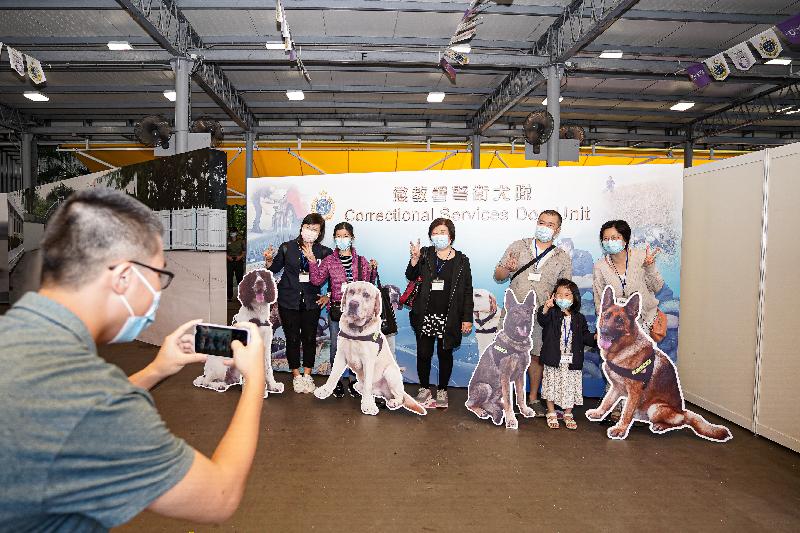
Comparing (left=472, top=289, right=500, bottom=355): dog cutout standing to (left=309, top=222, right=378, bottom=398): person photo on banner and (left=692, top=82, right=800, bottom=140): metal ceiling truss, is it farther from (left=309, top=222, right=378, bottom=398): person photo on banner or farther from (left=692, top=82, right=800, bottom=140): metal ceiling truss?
(left=692, top=82, right=800, bottom=140): metal ceiling truss

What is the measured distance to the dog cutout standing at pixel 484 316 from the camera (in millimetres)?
5020

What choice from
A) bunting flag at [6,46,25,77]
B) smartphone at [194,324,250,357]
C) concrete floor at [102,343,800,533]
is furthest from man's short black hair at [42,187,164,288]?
bunting flag at [6,46,25,77]

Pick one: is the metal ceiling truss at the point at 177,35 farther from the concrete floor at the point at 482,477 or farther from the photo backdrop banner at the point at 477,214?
the concrete floor at the point at 482,477

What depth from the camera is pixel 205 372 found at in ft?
17.1

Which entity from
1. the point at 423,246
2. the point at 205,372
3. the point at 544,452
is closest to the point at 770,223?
the point at 544,452

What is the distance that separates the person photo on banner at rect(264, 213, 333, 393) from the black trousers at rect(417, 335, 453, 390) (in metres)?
1.11

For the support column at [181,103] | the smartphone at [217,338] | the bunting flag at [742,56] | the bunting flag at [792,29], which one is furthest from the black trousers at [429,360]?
the bunting flag at [742,56]

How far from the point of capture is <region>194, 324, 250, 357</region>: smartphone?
1.37 metres

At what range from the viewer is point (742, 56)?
7.76 meters

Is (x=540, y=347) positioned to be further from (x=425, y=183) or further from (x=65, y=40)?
(x=65, y=40)

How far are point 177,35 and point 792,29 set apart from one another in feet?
28.1

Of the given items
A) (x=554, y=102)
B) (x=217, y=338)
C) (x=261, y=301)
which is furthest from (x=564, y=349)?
(x=554, y=102)

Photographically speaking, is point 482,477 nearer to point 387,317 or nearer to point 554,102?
point 387,317

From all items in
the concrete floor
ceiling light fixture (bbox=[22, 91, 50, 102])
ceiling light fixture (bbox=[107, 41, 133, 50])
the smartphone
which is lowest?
the concrete floor
